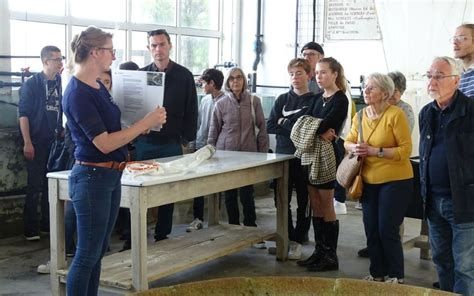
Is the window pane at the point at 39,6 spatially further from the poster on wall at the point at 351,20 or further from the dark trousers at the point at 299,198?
the poster on wall at the point at 351,20

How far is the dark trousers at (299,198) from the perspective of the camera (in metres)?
4.99

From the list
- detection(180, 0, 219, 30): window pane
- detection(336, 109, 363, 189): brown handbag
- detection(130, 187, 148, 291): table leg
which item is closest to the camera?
detection(130, 187, 148, 291): table leg

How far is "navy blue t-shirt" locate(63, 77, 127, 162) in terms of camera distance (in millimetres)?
2939

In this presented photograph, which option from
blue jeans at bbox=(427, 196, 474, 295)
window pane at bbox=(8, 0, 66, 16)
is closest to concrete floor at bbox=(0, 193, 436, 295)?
blue jeans at bbox=(427, 196, 474, 295)

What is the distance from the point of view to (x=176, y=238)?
4660mm

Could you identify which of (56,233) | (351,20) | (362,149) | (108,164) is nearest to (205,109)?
(362,149)

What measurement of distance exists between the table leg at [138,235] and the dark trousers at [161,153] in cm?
127

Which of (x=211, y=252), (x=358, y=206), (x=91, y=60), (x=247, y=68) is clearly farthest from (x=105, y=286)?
(x=247, y=68)

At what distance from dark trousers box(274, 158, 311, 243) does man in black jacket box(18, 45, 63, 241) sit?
6.13 feet

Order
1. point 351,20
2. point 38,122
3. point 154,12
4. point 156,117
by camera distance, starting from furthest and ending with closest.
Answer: point 351,20, point 154,12, point 38,122, point 156,117

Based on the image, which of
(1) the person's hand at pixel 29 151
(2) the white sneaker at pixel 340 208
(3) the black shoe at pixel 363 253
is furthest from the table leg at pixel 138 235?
(2) the white sneaker at pixel 340 208

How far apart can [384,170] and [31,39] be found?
3633mm

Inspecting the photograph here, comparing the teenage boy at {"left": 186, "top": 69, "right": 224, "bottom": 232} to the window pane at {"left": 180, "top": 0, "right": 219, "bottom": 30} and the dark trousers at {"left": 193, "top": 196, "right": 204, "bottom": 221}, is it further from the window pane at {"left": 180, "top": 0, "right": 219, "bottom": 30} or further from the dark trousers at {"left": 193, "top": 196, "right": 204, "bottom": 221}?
the window pane at {"left": 180, "top": 0, "right": 219, "bottom": 30}

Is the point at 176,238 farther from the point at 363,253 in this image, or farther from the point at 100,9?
the point at 100,9
